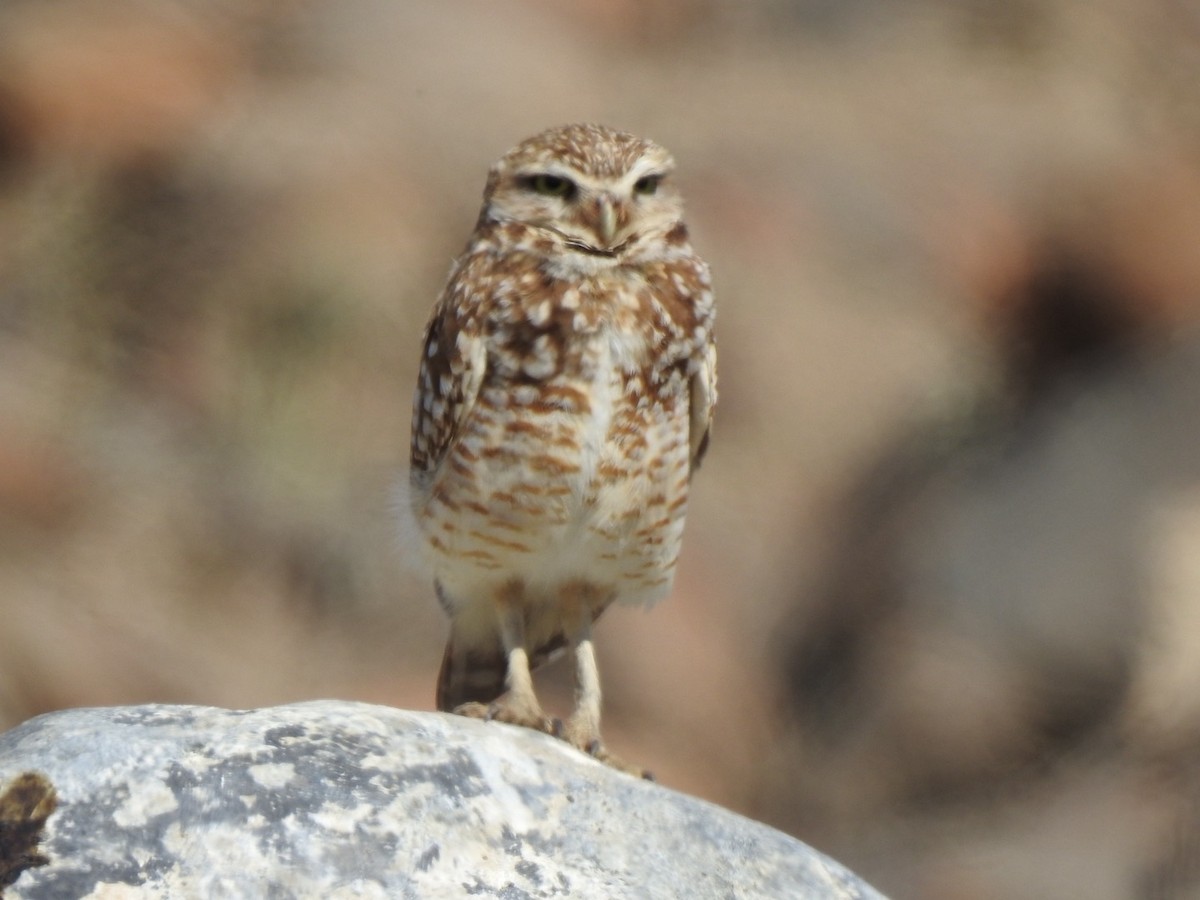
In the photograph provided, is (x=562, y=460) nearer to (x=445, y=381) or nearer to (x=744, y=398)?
(x=445, y=381)

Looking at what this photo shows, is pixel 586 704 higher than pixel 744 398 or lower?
lower

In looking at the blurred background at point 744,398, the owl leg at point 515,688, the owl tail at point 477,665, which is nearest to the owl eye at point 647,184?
the owl leg at point 515,688

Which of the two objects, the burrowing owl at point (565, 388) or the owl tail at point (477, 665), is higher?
the burrowing owl at point (565, 388)

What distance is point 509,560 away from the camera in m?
4.33

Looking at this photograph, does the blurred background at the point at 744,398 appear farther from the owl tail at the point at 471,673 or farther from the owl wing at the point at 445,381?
the owl wing at the point at 445,381

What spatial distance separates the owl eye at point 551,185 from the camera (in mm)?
4277

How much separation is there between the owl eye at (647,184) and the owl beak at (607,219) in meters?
0.13

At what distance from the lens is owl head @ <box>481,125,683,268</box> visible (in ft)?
13.9

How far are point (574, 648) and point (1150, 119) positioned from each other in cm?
786

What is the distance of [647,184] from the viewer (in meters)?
4.38

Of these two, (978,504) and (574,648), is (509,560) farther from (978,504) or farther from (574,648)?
(978,504)

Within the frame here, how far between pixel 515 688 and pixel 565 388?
81cm

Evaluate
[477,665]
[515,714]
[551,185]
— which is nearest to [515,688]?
[515,714]

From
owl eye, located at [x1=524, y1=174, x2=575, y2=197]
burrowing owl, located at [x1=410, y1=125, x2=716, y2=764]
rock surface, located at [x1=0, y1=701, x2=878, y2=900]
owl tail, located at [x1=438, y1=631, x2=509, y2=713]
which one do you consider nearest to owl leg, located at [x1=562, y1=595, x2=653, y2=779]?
burrowing owl, located at [x1=410, y1=125, x2=716, y2=764]
